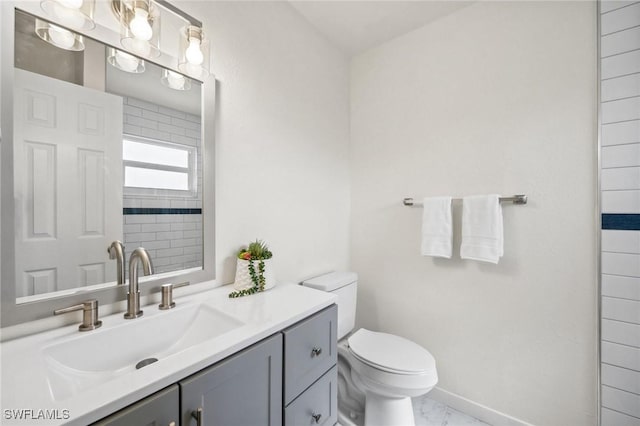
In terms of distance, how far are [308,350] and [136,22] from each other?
1281mm

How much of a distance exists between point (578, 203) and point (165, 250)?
1.86 meters

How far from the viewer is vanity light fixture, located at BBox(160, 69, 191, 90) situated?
1.03 metres

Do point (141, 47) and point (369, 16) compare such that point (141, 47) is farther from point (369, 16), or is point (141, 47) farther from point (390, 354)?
point (390, 354)

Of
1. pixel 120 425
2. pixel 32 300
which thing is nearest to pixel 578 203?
pixel 120 425

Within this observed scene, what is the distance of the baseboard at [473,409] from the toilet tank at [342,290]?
0.69 m

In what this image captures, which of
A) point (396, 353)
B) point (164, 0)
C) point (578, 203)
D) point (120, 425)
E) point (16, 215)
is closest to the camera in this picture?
point (120, 425)

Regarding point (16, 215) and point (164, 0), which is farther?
point (164, 0)

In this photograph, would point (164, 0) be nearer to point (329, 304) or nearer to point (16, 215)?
point (16, 215)

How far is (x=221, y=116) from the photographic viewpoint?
1196 millimetres

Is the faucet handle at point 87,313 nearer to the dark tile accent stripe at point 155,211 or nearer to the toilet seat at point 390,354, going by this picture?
the dark tile accent stripe at point 155,211

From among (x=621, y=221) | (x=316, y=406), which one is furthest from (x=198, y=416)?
(x=621, y=221)

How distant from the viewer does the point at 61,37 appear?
0.79 meters

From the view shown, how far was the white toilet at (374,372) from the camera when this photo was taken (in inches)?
48.3

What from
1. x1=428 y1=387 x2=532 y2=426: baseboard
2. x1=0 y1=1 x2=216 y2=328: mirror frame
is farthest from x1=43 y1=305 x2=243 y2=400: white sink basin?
x1=428 y1=387 x2=532 y2=426: baseboard
